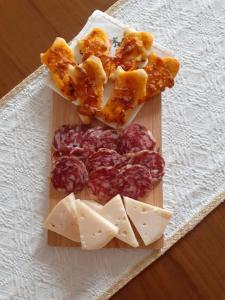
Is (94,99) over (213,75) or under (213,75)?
over

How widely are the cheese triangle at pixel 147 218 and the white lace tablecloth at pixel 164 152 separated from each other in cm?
6

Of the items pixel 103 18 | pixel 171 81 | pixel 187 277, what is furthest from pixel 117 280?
pixel 103 18

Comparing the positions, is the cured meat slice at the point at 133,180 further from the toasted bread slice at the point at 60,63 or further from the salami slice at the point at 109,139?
the toasted bread slice at the point at 60,63

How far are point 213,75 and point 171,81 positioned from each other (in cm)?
14

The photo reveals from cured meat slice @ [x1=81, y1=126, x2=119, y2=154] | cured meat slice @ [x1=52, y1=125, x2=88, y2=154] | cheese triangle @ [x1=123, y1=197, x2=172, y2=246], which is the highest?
cured meat slice @ [x1=52, y1=125, x2=88, y2=154]

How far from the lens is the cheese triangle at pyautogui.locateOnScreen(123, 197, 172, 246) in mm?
964

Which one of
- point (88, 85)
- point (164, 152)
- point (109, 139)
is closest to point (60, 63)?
point (88, 85)

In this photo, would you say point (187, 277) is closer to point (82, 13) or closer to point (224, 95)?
point (224, 95)

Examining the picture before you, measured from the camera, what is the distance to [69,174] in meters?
0.97

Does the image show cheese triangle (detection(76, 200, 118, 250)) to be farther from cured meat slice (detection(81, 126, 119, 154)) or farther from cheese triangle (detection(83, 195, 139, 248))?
cured meat slice (detection(81, 126, 119, 154))

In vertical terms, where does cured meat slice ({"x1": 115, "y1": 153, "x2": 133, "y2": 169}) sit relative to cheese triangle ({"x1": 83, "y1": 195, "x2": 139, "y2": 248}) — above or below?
above

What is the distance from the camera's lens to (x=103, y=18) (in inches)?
41.3

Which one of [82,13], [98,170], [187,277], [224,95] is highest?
[82,13]

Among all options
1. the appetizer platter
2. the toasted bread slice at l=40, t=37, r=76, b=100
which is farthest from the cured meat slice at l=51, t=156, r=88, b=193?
the toasted bread slice at l=40, t=37, r=76, b=100
